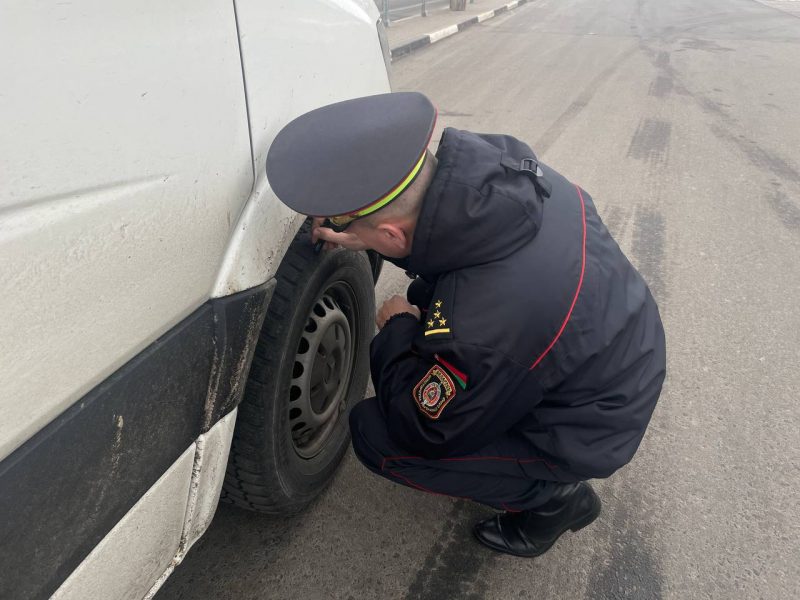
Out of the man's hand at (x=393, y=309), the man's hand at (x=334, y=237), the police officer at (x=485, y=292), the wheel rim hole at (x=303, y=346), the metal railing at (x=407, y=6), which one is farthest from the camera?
the metal railing at (x=407, y=6)

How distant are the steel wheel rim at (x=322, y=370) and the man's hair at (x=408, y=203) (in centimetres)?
42

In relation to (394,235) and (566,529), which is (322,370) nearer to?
(394,235)

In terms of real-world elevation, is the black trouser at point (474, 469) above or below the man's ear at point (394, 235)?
below

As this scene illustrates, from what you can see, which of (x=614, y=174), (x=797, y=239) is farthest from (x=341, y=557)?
(x=614, y=174)

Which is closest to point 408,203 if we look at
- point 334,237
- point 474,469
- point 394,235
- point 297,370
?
point 394,235

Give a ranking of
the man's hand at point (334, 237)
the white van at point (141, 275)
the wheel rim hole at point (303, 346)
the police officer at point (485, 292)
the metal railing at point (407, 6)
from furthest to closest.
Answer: the metal railing at point (407, 6) → the wheel rim hole at point (303, 346) → the man's hand at point (334, 237) → the police officer at point (485, 292) → the white van at point (141, 275)

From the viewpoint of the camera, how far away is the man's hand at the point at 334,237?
1.52 metres

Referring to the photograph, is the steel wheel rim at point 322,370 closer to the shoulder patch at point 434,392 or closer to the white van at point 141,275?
the white van at point 141,275

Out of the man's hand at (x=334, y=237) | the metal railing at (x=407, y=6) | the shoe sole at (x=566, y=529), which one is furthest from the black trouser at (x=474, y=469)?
the metal railing at (x=407, y=6)

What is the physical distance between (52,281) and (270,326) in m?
0.68

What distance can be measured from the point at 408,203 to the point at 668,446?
1610mm

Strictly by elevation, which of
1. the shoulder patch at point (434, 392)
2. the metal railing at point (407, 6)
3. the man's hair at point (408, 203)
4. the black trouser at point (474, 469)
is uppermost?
the man's hair at point (408, 203)

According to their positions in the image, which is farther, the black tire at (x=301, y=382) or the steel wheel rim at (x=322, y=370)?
the steel wheel rim at (x=322, y=370)

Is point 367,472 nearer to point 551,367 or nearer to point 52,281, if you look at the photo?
point 551,367
